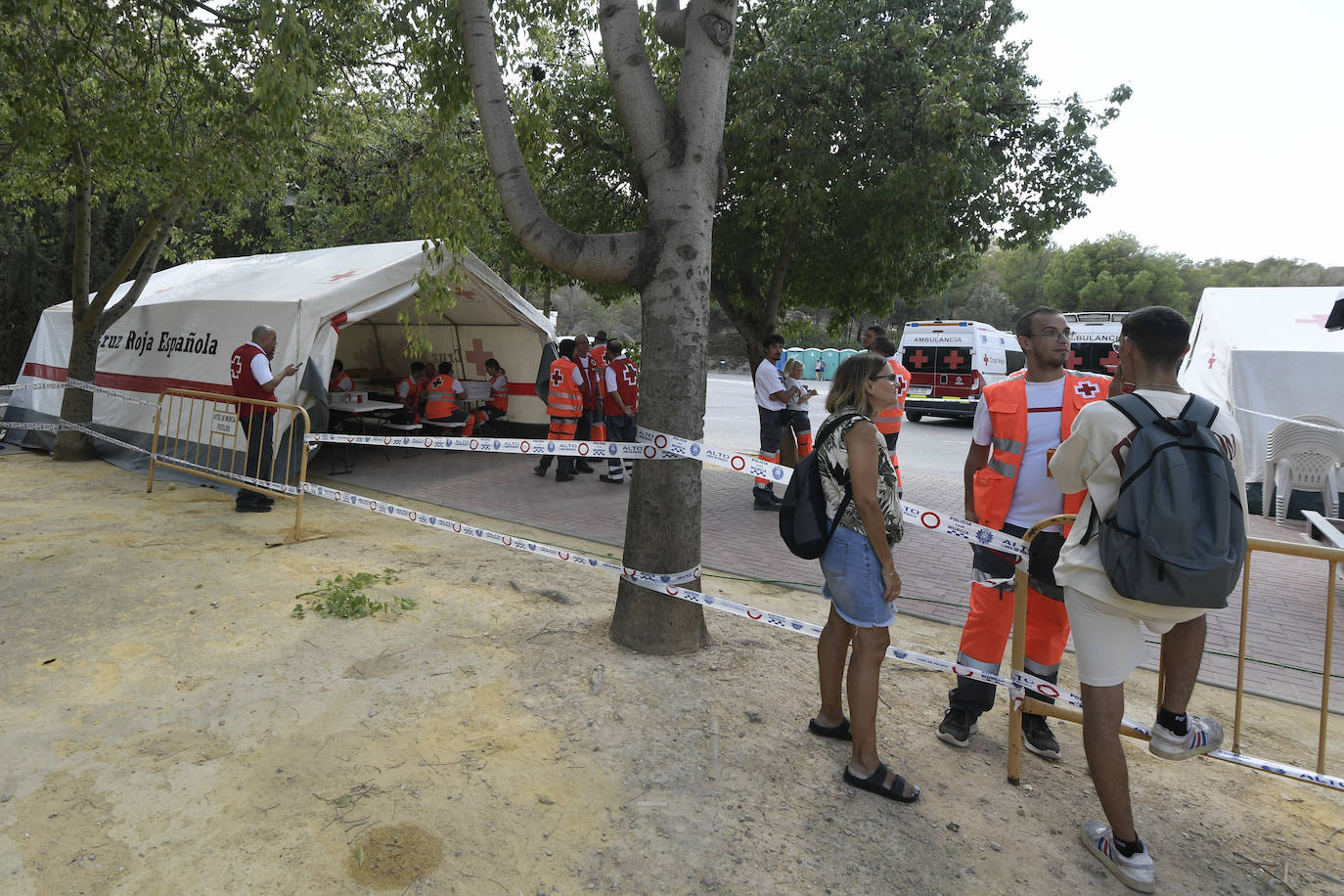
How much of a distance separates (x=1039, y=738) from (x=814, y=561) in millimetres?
3294

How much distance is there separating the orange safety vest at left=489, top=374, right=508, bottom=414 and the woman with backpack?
33.3 ft

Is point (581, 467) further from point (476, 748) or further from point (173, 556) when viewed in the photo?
→ point (476, 748)

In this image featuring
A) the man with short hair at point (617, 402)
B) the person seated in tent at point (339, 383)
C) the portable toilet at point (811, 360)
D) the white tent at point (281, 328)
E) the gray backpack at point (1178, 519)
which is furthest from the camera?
the portable toilet at point (811, 360)

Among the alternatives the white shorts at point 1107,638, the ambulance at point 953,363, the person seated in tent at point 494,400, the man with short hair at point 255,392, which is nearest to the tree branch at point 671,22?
the white shorts at point 1107,638

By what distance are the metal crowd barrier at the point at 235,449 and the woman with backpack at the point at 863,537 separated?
15.9ft

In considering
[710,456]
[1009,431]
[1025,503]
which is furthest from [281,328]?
[1025,503]

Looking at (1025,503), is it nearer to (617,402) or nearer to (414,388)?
(617,402)

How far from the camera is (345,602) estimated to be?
493 centimetres

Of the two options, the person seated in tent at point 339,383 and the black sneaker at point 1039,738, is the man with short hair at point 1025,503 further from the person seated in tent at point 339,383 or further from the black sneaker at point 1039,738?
the person seated in tent at point 339,383

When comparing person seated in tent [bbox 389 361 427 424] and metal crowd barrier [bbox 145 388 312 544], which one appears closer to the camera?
metal crowd barrier [bbox 145 388 312 544]

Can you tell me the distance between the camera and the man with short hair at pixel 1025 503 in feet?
11.4

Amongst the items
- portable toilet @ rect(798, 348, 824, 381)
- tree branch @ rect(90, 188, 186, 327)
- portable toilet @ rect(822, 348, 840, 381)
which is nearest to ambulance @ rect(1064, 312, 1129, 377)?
tree branch @ rect(90, 188, 186, 327)

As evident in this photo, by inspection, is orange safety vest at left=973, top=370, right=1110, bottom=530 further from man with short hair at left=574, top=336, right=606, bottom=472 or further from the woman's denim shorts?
man with short hair at left=574, top=336, right=606, bottom=472

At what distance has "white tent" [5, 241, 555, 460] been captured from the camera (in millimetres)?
8883
